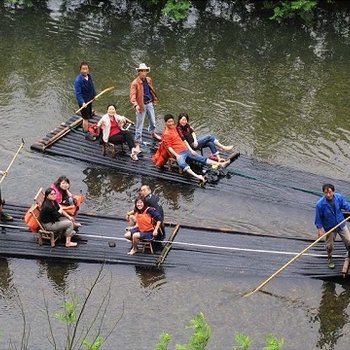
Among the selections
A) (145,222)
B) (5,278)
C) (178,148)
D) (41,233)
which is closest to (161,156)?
(178,148)

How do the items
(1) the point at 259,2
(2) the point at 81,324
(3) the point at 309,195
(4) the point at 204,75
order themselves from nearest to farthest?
(2) the point at 81,324 < (3) the point at 309,195 < (4) the point at 204,75 < (1) the point at 259,2

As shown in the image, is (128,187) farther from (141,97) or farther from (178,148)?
(141,97)

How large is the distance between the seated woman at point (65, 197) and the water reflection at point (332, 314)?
13.8ft

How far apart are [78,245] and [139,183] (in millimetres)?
2673

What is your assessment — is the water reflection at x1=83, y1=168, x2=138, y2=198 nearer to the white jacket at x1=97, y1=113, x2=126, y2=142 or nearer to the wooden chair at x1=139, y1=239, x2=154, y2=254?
the white jacket at x1=97, y1=113, x2=126, y2=142

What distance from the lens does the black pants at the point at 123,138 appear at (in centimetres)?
1414

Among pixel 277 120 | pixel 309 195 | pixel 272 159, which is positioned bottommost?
pixel 309 195

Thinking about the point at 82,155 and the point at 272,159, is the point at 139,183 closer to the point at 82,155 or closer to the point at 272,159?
the point at 82,155

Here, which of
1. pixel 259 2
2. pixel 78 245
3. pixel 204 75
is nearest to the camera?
pixel 78 245

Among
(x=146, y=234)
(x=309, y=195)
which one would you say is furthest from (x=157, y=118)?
(x=146, y=234)

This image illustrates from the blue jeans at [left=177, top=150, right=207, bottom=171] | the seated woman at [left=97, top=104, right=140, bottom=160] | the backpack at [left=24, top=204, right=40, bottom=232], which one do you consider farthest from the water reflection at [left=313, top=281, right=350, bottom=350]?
the seated woman at [left=97, top=104, right=140, bottom=160]

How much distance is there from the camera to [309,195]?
13055 millimetres

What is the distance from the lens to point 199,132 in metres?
15.9

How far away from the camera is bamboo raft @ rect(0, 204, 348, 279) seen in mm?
10992
